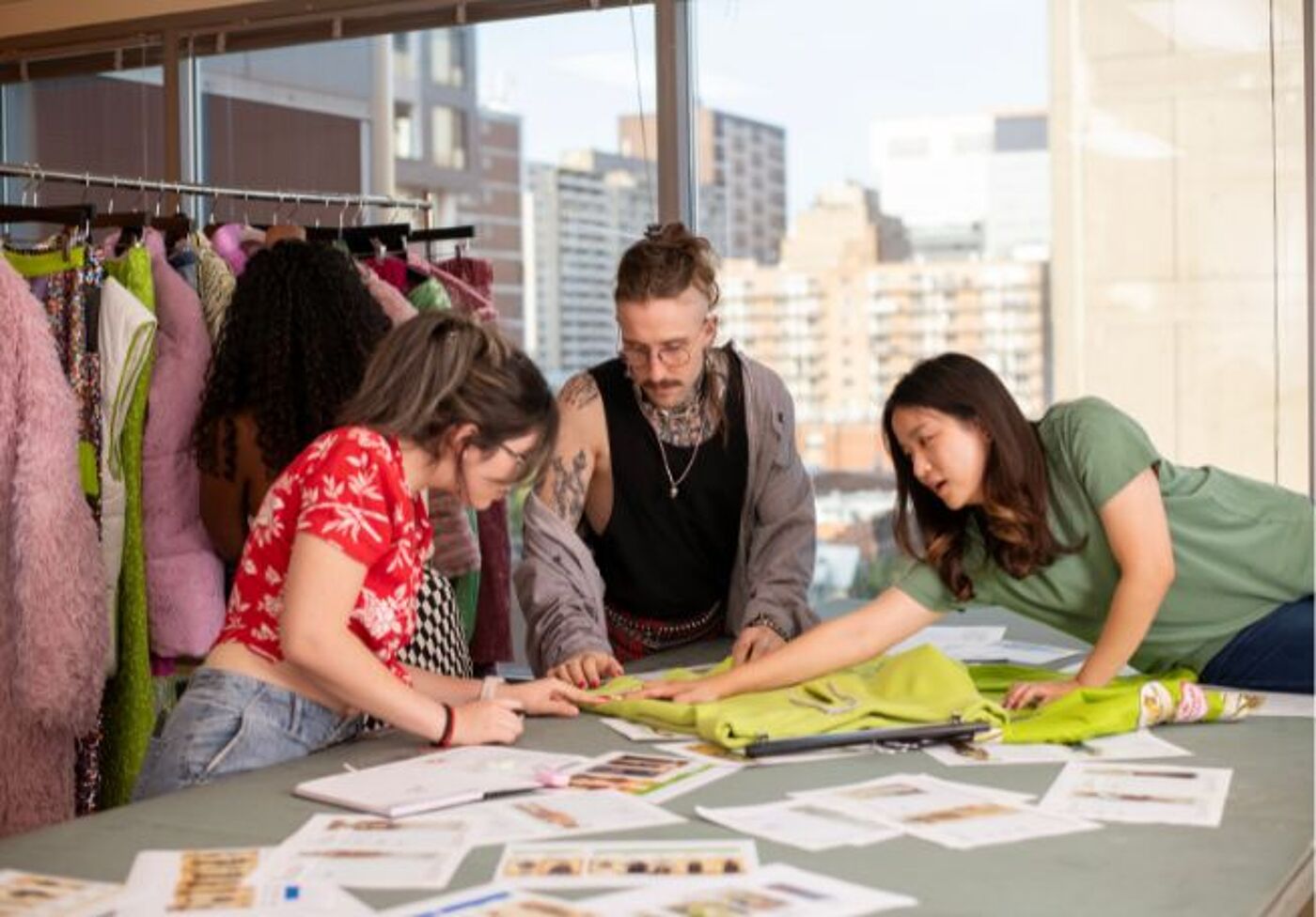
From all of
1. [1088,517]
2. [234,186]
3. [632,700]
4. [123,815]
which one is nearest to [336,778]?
[123,815]

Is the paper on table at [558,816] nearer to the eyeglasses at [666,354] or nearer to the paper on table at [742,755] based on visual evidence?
the paper on table at [742,755]

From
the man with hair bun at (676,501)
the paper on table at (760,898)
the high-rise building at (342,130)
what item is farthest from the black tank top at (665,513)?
the high-rise building at (342,130)

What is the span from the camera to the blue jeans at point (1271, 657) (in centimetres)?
277

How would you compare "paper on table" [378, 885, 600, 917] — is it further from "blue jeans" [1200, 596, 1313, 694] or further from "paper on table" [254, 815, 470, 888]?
"blue jeans" [1200, 596, 1313, 694]

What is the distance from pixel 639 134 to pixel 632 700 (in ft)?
8.58

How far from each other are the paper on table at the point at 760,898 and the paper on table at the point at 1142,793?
1.34 ft

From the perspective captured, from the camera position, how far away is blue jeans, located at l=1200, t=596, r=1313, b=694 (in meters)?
2.77

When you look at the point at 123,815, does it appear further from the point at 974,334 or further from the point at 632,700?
the point at 974,334

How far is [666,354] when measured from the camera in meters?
3.12

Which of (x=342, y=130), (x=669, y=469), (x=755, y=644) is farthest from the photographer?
(x=342, y=130)

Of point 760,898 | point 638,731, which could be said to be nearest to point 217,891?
point 760,898

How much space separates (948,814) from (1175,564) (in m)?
0.94

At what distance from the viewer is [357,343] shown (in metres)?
3.60

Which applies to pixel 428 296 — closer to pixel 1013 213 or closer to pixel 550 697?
pixel 1013 213
